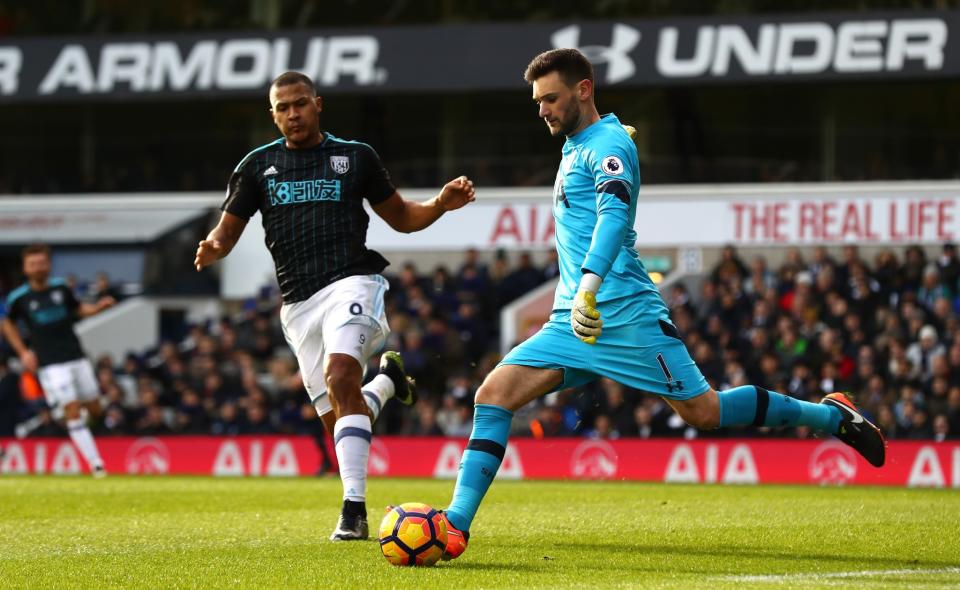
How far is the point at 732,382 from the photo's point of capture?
1744cm

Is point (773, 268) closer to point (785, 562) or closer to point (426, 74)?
point (426, 74)

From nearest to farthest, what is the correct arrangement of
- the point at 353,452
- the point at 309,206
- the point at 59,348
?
the point at 353,452 < the point at 309,206 < the point at 59,348

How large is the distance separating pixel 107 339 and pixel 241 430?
6.15 m

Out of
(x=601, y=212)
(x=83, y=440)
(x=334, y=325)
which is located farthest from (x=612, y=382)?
(x=601, y=212)

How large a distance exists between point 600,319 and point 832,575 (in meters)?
1.37

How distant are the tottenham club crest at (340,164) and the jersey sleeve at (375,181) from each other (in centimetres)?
11

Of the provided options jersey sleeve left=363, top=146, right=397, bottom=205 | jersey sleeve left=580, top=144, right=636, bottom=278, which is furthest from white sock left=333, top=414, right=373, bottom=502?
jersey sleeve left=580, top=144, right=636, bottom=278

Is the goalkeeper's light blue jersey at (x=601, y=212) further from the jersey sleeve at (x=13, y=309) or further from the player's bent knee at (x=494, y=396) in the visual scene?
the jersey sleeve at (x=13, y=309)

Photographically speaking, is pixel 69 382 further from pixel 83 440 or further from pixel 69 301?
pixel 69 301

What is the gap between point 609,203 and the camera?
640 cm

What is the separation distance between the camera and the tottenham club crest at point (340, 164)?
Answer: 26.2 feet

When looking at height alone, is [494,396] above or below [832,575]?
above

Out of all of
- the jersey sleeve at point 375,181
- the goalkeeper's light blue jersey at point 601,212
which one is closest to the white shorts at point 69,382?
the jersey sleeve at point 375,181

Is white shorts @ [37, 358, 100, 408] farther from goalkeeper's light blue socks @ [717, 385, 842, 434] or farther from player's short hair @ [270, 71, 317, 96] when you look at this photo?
goalkeeper's light blue socks @ [717, 385, 842, 434]
